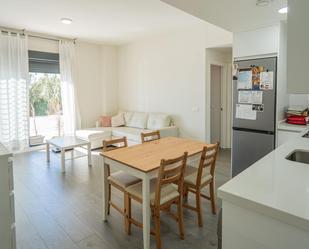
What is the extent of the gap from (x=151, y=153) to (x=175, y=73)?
3.42 metres

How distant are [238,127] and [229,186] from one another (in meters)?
2.54

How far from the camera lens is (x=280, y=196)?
3.63 ft

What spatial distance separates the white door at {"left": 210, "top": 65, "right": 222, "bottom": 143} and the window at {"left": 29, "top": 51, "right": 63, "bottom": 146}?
398 centimetres

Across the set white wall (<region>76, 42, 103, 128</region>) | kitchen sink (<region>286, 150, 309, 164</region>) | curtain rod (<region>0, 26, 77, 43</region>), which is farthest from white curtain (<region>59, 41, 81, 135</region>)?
kitchen sink (<region>286, 150, 309, 164</region>)

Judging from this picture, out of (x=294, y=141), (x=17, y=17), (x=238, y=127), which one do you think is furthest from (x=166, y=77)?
(x=294, y=141)

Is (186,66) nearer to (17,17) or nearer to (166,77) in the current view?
(166,77)

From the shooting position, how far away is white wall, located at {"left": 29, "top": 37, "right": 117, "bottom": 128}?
6598 mm

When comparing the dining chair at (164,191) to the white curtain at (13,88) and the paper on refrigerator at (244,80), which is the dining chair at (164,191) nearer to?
the paper on refrigerator at (244,80)

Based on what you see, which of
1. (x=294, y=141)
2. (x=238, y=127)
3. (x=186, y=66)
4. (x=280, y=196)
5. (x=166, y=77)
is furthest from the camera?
(x=166, y=77)

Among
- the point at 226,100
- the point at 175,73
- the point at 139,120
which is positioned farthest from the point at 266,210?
the point at 139,120

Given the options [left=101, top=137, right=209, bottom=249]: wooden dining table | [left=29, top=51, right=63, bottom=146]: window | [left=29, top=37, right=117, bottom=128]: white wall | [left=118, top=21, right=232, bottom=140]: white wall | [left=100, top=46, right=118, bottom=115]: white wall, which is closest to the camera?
[left=101, top=137, right=209, bottom=249]: wooden dining table

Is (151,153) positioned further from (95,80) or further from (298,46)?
(95,80)

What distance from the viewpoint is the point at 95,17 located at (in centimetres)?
445

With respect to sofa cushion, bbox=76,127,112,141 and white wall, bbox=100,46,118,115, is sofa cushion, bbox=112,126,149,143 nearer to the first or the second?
sofa cushion, bbox=76,127,112,141
